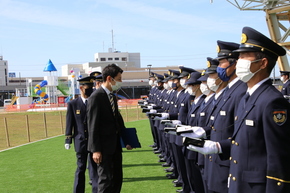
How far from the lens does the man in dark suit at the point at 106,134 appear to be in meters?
4.89

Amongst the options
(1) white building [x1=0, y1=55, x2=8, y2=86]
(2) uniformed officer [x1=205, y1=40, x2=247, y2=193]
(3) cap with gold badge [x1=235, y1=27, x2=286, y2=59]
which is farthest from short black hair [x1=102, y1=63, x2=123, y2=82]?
(1) white building [x1=0, y1=55, x2=8, y2=86]

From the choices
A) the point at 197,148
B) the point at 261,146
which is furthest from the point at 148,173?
the point at 261,146

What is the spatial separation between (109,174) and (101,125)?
2.25 ft

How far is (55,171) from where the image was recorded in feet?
30.7

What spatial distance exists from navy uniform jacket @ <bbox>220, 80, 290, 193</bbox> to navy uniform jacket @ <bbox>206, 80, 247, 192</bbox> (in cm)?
63

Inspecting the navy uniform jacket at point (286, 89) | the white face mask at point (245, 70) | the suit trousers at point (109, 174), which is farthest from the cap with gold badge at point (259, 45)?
the navy uniform jacket at point (286, 89)

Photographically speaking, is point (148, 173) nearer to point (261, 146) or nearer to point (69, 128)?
point (69, 128)

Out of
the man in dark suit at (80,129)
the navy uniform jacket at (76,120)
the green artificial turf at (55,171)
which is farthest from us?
the green artificial turf at (55,171)

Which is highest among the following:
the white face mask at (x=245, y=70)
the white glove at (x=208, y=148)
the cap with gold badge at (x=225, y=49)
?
the cap with gold badge at (x=225, y=49)

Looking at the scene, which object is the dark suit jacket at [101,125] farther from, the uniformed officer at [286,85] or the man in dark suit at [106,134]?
the uniformed officer at [286,85]

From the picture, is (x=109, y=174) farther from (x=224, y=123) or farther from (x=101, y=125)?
(x=224, y=123)

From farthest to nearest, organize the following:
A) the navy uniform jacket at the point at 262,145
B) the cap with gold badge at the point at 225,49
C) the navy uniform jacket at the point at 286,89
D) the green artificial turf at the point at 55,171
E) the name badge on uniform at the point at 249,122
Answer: the navy uniform jacket at the point at 286,89, the green artificial turf at the point at 55,171, the cap with gold badge at the point at 225,49, the name badge on uniform at the point at 249,122, the navy uniform jacket at the point at 262,145

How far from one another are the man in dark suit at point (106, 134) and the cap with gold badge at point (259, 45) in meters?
2.46

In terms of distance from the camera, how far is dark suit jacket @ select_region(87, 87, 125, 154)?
488 centimetres
